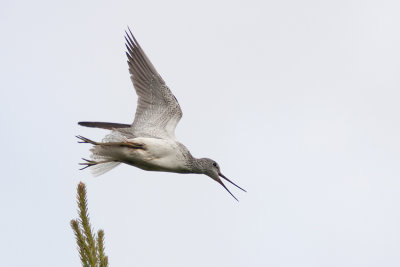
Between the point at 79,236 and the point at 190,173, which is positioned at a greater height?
the point at 190,173

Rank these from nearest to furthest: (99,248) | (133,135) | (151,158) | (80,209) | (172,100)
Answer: (99,248) → (80,209) → (151,158) → (133,135) → (172,100)

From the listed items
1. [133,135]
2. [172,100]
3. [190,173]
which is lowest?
[190,173]

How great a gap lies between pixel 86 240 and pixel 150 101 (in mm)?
8210

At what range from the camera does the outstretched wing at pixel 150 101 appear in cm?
1255

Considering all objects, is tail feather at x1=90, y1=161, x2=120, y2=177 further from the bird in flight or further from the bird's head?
the bird's head

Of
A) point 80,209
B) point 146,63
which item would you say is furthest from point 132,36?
point 80,209

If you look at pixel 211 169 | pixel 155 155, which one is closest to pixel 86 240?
pixel 155 155

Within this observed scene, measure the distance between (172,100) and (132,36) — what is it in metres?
1.95

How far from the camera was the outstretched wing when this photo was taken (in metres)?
12.6

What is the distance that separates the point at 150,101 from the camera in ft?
42.7

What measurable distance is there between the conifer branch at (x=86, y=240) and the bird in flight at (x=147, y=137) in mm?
5324

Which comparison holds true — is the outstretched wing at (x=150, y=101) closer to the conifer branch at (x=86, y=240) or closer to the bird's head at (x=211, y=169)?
the bird's head at (x=211, y=169)

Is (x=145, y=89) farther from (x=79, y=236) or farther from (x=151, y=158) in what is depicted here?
(x=79, y=236)

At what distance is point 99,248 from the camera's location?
4867 mm
